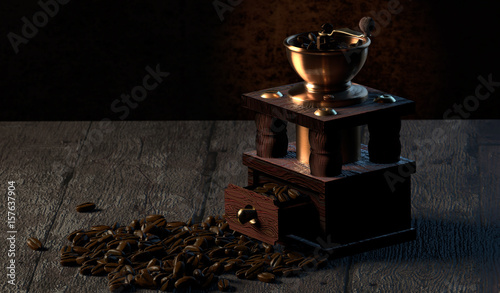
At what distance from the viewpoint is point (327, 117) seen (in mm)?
2658

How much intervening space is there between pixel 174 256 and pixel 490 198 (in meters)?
1.07

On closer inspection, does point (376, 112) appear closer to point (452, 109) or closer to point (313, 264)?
point (313, 264)

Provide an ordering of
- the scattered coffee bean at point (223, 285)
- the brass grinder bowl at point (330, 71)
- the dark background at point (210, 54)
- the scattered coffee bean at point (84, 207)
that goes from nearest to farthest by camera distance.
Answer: the scattered coffee bean at point (223, 285) < the brass grinder bowl at point (330, 71) < the scattered coffee bean at point (84, 207) < the dark background at point (210, 54)

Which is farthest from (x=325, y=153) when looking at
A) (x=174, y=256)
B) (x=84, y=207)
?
(x=84, y=207)

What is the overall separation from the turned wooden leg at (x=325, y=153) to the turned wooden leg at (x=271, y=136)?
185 millimetres

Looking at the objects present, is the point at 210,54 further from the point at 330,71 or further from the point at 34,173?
the point at 330,71

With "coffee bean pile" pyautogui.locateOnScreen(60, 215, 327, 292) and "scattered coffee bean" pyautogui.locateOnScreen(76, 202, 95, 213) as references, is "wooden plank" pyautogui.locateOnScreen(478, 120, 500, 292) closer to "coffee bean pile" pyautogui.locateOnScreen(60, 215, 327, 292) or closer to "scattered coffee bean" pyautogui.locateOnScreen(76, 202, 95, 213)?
"coffee bean pile" pyautogui.locateOnScreen(60, 215, 327, 292)

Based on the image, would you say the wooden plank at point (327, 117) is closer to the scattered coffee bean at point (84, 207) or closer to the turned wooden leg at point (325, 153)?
the turned wooden leg at point (325, 153)

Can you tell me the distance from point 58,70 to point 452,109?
158 centimetres

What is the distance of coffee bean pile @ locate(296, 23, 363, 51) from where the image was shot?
108 inches

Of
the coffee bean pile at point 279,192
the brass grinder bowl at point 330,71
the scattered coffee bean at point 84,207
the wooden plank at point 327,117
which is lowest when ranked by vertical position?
the scattered coffee bean at point 84,207

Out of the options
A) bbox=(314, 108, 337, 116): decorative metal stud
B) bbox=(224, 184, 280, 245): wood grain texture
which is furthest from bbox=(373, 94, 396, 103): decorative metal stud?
bbox=(224, 184, 280, 245): wood grain texture

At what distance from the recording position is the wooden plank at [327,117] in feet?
8.71

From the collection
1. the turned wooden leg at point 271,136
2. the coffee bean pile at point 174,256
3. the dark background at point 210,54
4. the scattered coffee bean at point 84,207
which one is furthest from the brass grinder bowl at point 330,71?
the dark background at point 210,54
